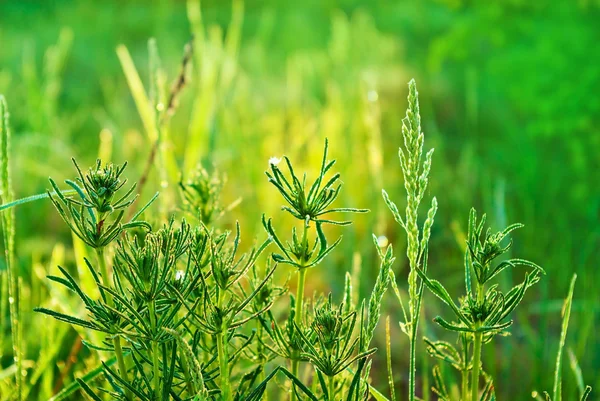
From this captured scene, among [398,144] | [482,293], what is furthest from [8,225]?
[398,144]

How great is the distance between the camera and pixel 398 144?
7.75 ft

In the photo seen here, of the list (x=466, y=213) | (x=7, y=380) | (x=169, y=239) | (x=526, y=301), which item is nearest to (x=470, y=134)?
(x=466, y=213)

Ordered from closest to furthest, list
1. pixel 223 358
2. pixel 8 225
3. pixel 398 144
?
pixel 223 358
pixel 8 225
pixel 398 144

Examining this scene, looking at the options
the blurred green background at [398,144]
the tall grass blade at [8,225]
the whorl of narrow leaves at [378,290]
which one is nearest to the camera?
the whorl of narrow leaves at [378,290]

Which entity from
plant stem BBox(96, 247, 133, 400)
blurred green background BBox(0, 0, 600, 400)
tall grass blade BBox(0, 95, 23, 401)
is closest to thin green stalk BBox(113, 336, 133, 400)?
plant stem BBox(96, 247, 133, 400)

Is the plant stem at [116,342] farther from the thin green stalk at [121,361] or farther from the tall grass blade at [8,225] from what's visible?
the tall grass blade at [8,225]

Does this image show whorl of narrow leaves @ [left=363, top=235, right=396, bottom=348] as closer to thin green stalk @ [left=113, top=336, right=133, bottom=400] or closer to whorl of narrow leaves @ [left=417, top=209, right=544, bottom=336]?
whorl of narrow leaves @ [left=417, top=209, right=544, bottom=336]

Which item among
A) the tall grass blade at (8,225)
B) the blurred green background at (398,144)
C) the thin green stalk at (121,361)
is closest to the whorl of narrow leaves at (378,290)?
the thin green stalk at (121,361)

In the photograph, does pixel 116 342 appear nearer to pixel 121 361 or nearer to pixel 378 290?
pixel 121 361

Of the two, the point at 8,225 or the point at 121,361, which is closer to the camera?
the point at 121,361

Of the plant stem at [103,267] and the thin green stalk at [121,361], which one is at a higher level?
the plant stem at [103,267]

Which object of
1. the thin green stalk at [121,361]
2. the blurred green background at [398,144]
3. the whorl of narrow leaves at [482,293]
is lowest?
the thin green stalk at [121,361]

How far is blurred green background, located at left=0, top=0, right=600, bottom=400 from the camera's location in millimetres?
1265

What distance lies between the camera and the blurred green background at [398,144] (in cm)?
126
